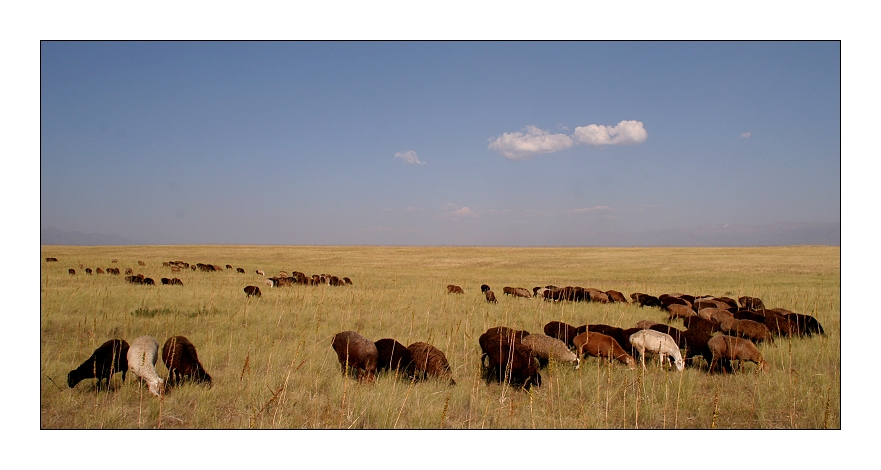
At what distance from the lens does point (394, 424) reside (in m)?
4.90

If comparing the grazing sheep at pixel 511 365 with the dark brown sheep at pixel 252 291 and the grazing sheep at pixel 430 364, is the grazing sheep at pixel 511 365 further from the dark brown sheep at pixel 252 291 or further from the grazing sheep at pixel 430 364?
the dark brown sheep at pixel 252 291

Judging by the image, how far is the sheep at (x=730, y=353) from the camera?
6.71m

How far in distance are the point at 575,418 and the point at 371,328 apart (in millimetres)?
6225

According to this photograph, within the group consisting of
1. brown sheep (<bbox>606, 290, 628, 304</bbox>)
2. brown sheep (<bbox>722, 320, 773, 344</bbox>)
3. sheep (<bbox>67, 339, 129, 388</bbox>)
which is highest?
sheep (<bbox>67, 339, 129, 388</bbox>)

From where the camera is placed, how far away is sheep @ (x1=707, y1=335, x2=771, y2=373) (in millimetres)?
6711

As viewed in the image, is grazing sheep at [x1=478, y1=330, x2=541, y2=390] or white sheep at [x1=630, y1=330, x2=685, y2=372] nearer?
grazing sheep at [x1=478, y1=330, x2=541, y2=390]

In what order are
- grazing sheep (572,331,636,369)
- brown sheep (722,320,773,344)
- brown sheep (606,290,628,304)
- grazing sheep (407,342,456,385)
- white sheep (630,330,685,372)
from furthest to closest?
brown sheep (606,290,628,304) < brown sheep (722,320,773,344) < grazing sheep (572,331,636,369) < white sheep (630,330,685,372) < grazing sheep (407,342,456,385)

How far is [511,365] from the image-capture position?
6.04 metres

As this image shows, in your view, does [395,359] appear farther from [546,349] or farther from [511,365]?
[546,349]

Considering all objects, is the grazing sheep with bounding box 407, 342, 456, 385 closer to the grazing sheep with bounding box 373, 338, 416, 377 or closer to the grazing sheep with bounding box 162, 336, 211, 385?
the grazing sheep with bounding box 373, 338, 416, 377

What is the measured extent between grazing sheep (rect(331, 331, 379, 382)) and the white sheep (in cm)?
406

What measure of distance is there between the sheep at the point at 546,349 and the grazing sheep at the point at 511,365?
0.57 metres

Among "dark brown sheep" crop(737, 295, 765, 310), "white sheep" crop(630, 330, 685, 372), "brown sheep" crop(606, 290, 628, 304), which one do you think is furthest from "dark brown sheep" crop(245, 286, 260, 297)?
"dark brown sheep" crop(737, 295, 765, 310)

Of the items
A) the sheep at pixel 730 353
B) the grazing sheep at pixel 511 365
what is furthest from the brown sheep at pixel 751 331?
the grazing sheep at pixel 511 365
